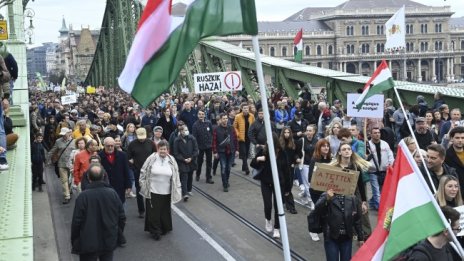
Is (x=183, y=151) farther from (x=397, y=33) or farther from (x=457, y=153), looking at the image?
(x=397, y=33)

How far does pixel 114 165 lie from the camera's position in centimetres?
985

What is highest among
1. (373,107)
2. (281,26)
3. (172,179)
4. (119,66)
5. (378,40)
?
(281,26)

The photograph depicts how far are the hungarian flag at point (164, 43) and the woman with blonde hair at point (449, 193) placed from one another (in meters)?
2.90

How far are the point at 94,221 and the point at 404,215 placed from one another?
11.5 ft

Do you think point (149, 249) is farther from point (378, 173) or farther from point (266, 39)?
point (266, 39)

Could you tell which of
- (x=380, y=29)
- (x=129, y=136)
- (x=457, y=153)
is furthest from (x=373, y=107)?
(x=380, y=29)

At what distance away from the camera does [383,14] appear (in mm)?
127938

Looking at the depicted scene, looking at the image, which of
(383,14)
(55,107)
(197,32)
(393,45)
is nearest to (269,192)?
(197,32)

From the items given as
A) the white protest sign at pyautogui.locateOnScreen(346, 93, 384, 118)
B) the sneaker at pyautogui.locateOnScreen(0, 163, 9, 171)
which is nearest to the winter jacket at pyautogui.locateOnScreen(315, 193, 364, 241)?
the sneaker at pyautogui.locateOnScreen(0, 163, 9, 171)

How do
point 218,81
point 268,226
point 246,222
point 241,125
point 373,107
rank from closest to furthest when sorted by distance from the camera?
1. point 268,226
2. point 246,222
3. point 373,107
4. point 241,125
5. point 218,81

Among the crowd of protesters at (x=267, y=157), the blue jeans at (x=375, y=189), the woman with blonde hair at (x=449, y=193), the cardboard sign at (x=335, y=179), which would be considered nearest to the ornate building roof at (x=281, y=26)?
the crowd of protesters at (x=267, y=157)

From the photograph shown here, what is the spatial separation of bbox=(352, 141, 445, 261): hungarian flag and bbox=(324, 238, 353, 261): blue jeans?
2.26m

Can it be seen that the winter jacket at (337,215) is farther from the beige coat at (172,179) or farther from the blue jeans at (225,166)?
the blue jeans at (225,166)

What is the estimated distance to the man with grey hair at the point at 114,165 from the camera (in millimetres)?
9820
